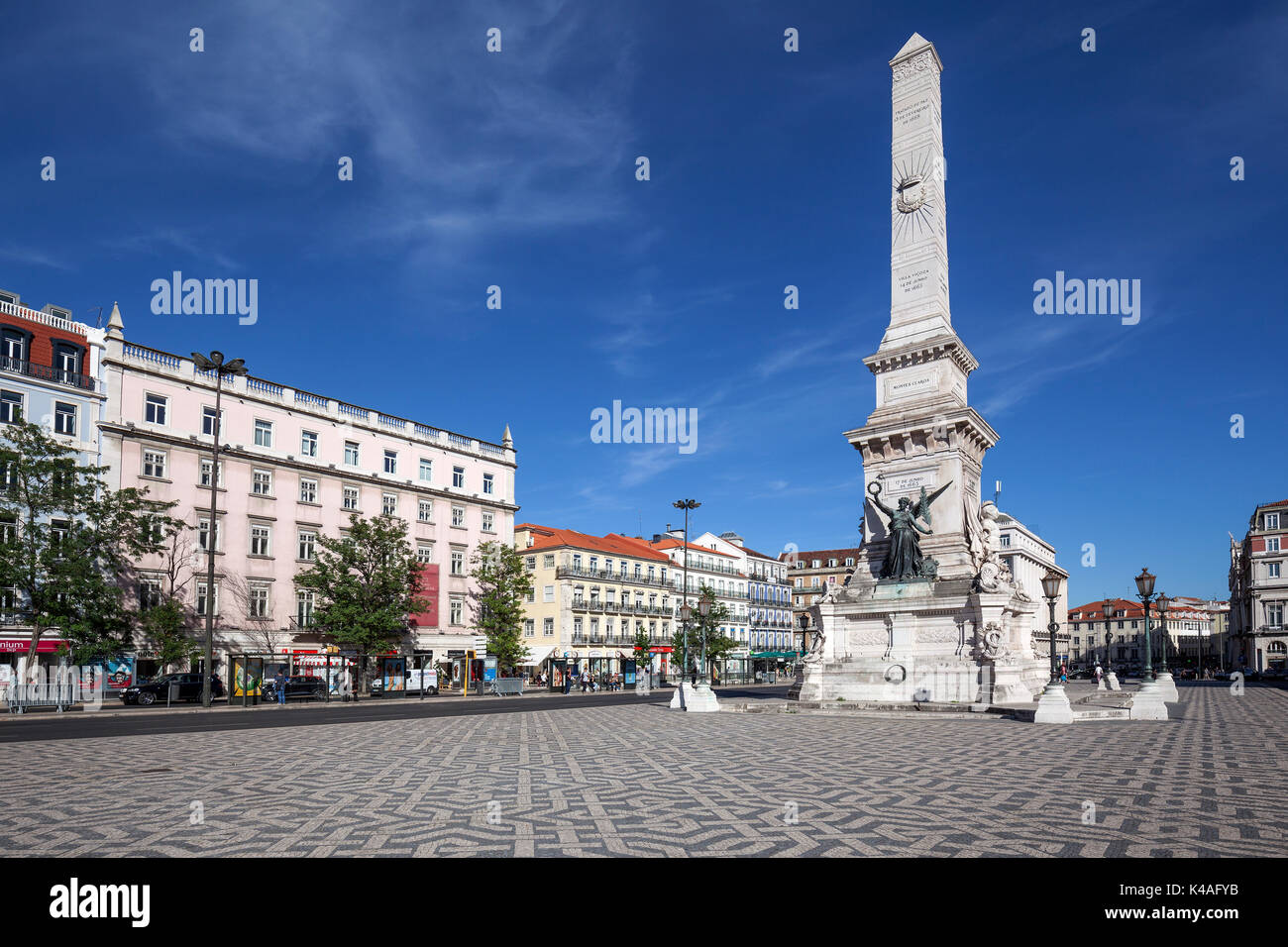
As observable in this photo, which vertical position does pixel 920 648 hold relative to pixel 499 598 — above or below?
below

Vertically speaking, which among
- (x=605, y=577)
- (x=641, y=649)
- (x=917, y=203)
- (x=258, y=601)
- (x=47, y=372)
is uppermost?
(x=917, y=203)

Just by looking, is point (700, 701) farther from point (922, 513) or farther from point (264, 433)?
point (264, 433)

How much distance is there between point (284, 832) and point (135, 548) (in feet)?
114

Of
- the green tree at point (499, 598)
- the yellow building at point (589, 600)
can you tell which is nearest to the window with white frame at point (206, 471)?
the green tree at point (499, 598)

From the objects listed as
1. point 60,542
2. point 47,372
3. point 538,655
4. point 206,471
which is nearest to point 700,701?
point 60,542

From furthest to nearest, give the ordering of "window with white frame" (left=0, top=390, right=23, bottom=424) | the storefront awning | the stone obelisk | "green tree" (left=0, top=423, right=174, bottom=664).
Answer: the storefront awning < "window with white frame" (left=0, top=390, right=23, bottom=424) < "green tree" (left=0, top=423, right=174, bottom=664) < the stone obelisk

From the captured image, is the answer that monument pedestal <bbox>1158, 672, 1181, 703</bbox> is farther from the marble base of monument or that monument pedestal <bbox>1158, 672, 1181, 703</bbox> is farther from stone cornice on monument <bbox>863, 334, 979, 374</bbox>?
stone cornice on monument <bbox>863, 334, 979, 374</bbox>

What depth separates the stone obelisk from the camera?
2477 centimetres

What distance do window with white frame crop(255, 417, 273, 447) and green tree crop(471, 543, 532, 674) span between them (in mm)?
14503

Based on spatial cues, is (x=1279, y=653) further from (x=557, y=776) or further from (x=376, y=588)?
(x=557, y=776)

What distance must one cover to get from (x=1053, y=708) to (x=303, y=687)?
33156 mm

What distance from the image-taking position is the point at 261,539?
1858 inches

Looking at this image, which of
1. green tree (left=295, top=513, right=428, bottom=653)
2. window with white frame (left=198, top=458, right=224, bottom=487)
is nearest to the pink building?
→ window with white frame (left=198, top=458, right=224, bottom=487)
